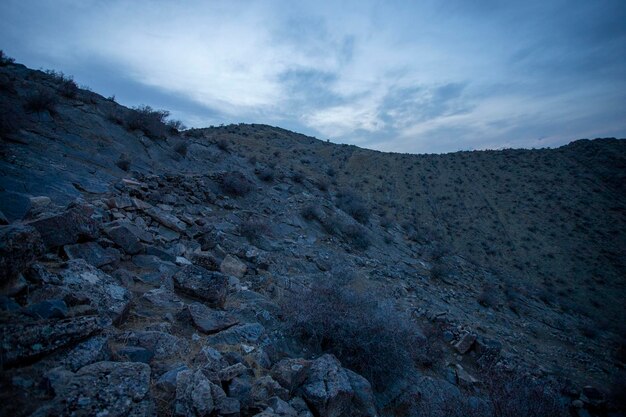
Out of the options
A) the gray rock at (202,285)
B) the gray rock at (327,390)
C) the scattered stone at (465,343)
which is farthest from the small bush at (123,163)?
the scattered stone at (465,343)

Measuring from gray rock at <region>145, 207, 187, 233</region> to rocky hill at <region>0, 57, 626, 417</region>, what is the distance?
31 mm

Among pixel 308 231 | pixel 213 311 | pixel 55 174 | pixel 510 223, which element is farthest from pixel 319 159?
pixel 213 311

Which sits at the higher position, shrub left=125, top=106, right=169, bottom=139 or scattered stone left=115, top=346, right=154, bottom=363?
shrub left=125, top=106, right=169, bottom=139

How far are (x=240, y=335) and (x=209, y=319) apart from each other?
50 cm

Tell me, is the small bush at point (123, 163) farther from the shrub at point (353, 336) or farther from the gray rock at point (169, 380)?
Answer: the gray rock at point (169, 380)

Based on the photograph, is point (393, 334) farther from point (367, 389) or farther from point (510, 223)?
point (510, 223)

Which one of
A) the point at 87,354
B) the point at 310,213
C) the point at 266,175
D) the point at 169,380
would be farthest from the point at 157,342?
the point at 266,175

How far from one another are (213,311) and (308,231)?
723cm

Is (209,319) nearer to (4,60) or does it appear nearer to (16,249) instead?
(16,249)

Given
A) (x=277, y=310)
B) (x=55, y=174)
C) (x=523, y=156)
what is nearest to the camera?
(x=277, y=310)

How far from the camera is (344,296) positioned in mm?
5648

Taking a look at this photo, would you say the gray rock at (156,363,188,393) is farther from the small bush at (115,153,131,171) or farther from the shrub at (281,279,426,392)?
the small bush at (115,153,131,171)

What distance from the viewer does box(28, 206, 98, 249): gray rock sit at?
12.5 feet

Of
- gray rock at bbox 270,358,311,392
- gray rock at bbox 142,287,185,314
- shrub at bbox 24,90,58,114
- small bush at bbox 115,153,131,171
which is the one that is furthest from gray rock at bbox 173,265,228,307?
shrub at bbox 24,90,58,114
